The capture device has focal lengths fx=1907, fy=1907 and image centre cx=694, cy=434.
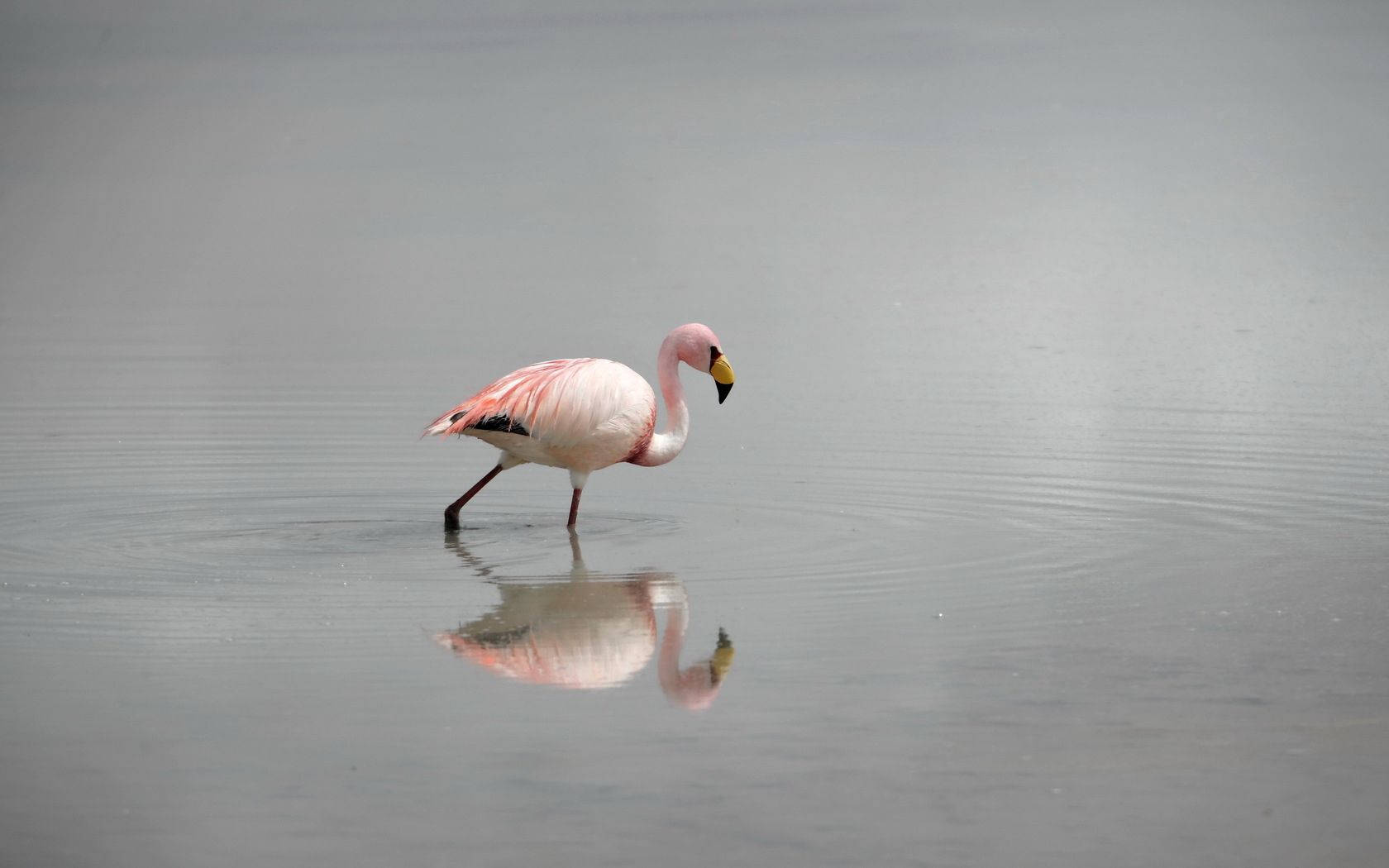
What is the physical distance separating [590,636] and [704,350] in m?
2.67

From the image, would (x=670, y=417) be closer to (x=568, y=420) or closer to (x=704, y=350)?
(x=704, y=350)

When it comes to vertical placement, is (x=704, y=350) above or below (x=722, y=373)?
above

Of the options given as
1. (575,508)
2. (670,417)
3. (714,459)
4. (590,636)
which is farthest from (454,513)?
(590,636)

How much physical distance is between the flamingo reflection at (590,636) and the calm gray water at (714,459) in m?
0.03

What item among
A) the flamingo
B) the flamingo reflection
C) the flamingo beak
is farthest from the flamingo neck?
the flamingo reflection

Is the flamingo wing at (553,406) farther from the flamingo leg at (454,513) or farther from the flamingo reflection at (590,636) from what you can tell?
the flamingo reflection at (590,636)

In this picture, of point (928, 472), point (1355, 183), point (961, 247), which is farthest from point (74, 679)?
point (1355, 183)

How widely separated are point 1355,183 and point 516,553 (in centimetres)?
1070

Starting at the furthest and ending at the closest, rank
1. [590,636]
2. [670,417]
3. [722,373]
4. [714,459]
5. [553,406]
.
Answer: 1. [714,459]
2. [670,417]
3. [722,373]
4. [553,406]
5. [590,636]

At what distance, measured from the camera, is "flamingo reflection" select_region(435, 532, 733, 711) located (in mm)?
5555

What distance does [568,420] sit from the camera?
7.88 meters

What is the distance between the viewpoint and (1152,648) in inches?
231

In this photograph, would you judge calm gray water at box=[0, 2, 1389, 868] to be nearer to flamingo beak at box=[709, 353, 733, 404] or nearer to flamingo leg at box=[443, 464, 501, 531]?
flamingo leg at box=[443, 464, 501, 531]

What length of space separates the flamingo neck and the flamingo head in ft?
0.15
